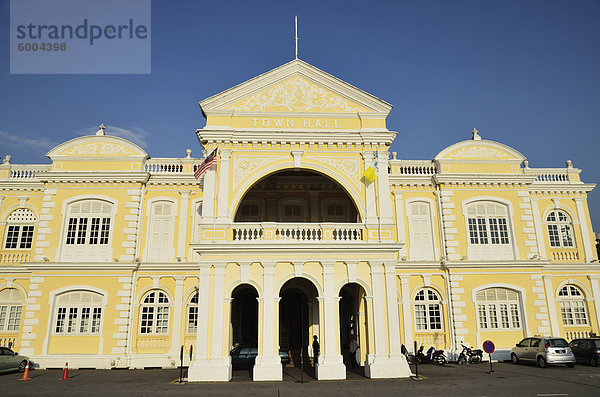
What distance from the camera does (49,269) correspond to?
21484mm

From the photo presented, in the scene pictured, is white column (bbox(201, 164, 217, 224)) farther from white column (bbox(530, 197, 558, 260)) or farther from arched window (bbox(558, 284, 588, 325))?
arched window (bbox(558, 284, 588, 325))

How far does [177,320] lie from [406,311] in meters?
12.2

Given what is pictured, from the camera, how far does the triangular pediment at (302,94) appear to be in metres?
19.4

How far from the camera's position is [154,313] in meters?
22.1

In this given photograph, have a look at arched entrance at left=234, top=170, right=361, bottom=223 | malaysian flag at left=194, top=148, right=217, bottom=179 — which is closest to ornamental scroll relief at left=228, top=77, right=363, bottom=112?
malaysian flag at left=194, top=148, right=217, bottom=179

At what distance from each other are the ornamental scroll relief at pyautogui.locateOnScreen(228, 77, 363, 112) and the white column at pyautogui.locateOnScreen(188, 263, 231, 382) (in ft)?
25.2

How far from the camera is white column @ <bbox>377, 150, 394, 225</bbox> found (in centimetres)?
1828

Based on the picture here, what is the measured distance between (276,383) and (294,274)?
421cm

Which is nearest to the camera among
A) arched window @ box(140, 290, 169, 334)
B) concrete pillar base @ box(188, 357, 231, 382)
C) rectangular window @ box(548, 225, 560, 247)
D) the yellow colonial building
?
concrete pillar base @ box(188, 357, 231, 382)

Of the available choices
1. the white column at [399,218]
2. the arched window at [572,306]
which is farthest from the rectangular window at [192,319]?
the arched window at [572,306]

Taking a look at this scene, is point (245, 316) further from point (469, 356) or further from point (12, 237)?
point (12, 237)

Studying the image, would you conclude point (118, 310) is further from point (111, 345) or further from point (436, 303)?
point (436, 303)

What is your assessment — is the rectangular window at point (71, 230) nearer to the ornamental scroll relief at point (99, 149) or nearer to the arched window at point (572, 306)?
the ornamental scroll relief at point (99, 149)

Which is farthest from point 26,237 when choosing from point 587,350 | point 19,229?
point 587,350
